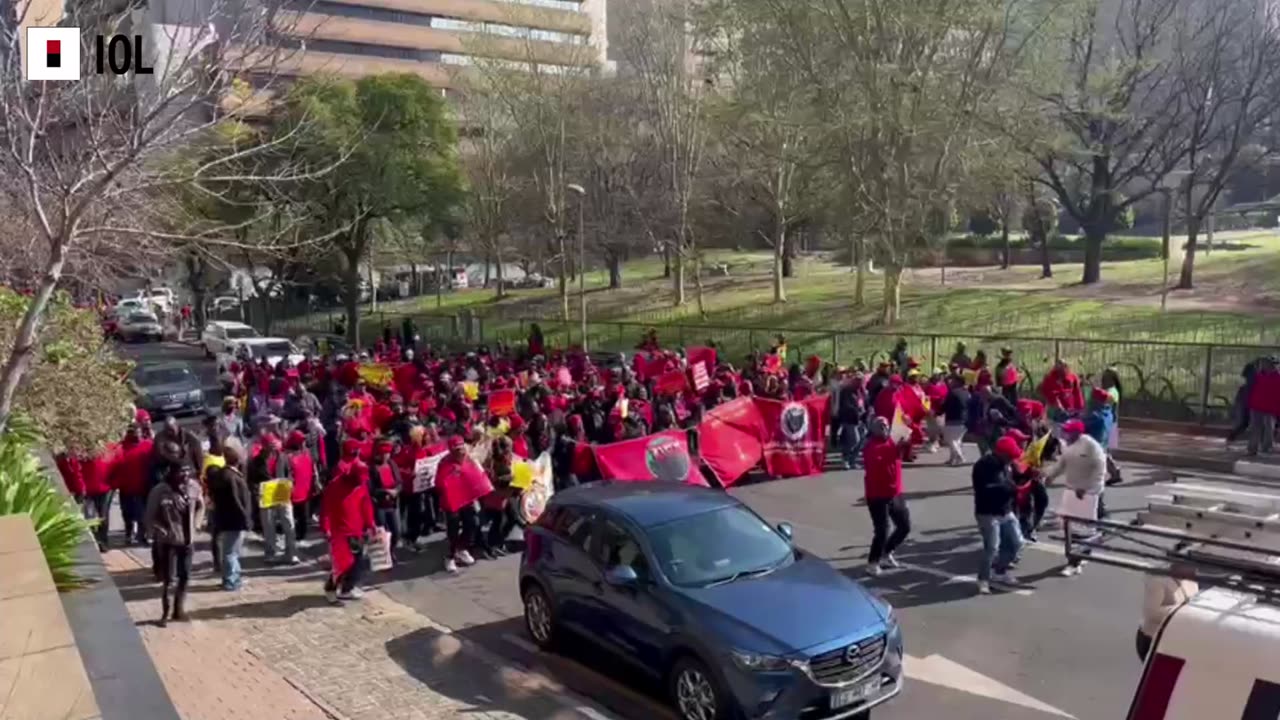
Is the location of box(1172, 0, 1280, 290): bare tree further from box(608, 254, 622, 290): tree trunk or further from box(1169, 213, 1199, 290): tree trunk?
box(608, 254, 622, 290): tree trunk

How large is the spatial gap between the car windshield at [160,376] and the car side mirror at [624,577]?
67.2ft

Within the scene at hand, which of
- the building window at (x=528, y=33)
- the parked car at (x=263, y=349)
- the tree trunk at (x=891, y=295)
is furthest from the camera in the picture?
the building window at (x=528, y=33)

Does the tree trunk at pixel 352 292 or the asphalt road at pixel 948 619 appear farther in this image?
the tree trunk at pixel 352 292

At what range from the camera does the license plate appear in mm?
7992

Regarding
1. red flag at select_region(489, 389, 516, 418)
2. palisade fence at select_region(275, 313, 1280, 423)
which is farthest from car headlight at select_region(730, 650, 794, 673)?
palisade fence at select_region(275, 313, 1280, 423)

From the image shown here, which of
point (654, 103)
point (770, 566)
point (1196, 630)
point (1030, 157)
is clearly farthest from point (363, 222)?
point (1196, 630)

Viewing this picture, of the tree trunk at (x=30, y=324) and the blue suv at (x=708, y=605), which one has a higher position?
the tree trunk at (x=30, y=324)

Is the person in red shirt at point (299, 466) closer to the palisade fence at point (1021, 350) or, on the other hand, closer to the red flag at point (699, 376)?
the red flag at point (699, 376)

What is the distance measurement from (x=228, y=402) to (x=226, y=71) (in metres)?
8.25

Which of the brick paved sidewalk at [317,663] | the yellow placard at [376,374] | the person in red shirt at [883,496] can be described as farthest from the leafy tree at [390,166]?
the person in red shirt at [883,496]

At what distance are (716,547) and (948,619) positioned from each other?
2.94m

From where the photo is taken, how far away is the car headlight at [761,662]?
7844mm

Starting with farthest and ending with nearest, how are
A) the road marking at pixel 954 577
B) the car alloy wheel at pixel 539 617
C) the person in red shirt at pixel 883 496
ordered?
the person in red shirt at pixel 883 496 < the road marking at pixel 954 577 < the car alloy wheel at pixel 539 617

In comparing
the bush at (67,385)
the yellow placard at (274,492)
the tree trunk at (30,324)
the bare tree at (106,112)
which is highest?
the bare tree at (106,112)
